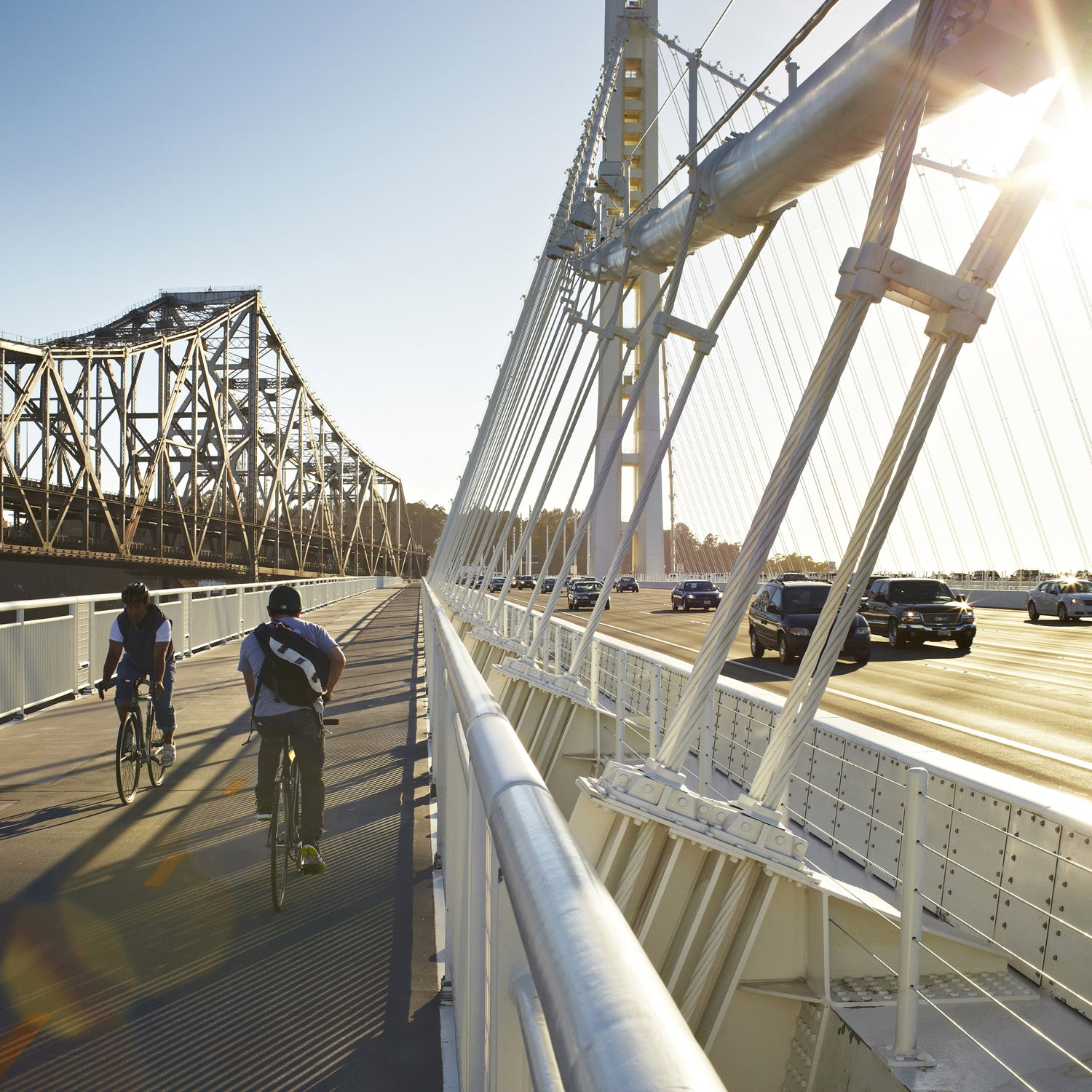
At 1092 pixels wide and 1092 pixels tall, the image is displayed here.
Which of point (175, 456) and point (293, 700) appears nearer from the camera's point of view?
point (293, 700)

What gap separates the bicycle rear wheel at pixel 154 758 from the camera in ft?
24.6

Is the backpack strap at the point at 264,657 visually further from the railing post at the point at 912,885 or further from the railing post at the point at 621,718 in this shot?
the railing post at the point at 912,885

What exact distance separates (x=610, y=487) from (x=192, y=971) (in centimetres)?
4866

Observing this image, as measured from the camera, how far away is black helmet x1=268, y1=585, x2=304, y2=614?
554cm

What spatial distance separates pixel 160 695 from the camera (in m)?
7.61

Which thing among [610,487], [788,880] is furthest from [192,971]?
[610,487]

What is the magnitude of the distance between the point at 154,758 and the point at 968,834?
5.64 meters

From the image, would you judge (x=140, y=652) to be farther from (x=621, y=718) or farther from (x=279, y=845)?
(x=621, y=718)

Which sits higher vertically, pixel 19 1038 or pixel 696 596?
pixel 696 596

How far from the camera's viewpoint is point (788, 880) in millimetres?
4105

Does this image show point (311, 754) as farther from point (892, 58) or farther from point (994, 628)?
point (994, 628)

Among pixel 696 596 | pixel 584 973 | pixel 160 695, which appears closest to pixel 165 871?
pixel 160 695

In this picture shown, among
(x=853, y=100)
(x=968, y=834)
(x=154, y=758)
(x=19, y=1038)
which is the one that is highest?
(x=853, y=100)

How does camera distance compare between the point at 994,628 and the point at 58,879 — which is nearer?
the point at 58,879
